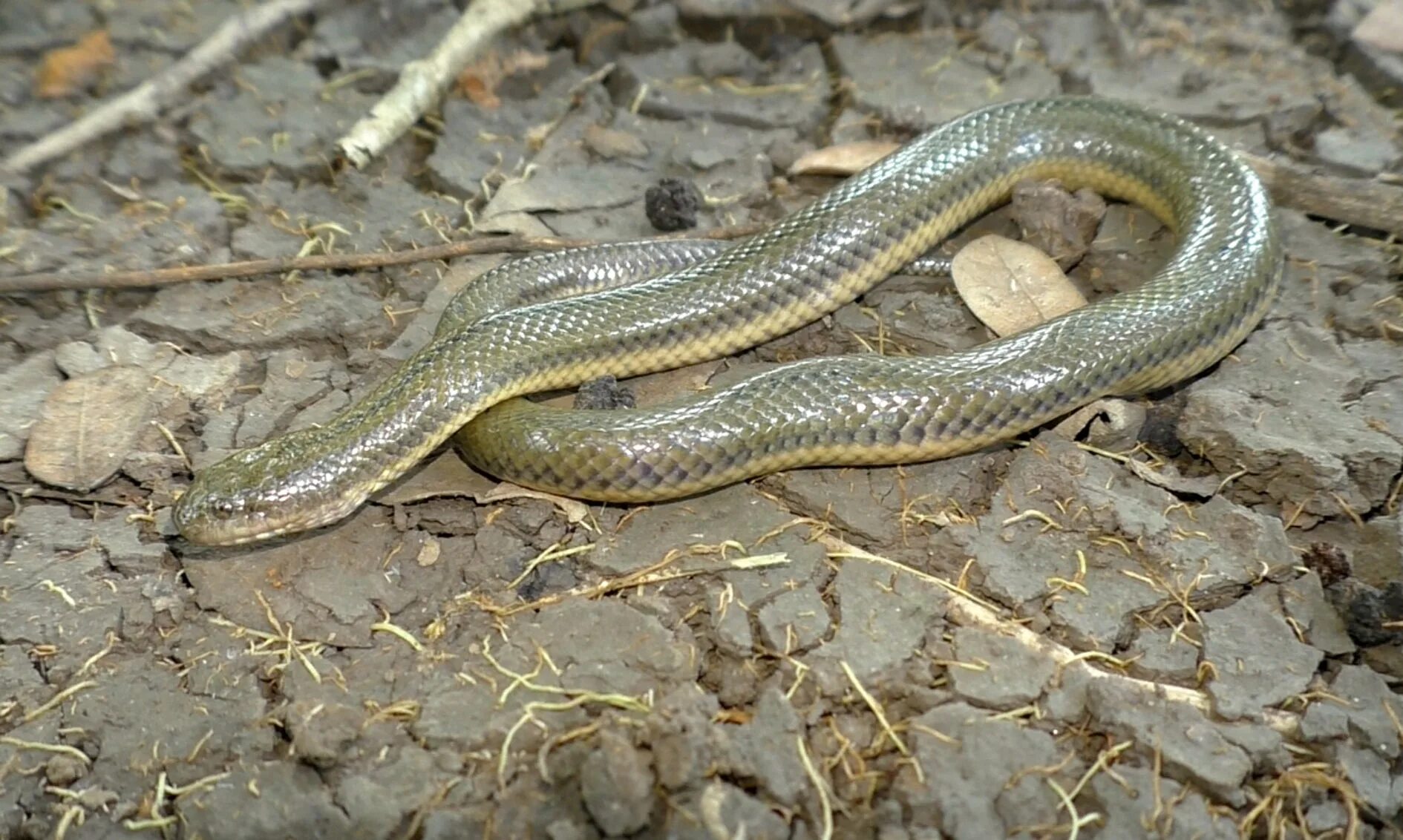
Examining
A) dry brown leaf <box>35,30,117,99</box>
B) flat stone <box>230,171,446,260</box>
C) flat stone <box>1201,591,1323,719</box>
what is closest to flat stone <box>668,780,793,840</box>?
flat stone <box>1201,591,1323,719</box>

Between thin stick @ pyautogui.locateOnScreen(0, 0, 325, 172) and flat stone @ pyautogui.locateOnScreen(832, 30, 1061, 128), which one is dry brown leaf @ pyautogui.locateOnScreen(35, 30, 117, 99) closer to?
thin stick @ pyautogui.locateOnScreen(0, 0, 325, 172)

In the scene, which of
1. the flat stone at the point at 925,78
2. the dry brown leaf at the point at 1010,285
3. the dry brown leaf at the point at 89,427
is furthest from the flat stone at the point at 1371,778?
the dry brown leaf at the point at 89,427

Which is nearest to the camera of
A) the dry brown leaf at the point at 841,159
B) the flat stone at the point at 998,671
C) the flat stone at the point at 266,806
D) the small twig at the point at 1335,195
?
the flat stone at the point at 266,806

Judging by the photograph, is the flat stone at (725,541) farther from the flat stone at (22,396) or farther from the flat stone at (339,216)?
the flat stone at (22,396)

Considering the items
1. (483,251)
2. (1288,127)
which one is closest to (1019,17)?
(1288,127)

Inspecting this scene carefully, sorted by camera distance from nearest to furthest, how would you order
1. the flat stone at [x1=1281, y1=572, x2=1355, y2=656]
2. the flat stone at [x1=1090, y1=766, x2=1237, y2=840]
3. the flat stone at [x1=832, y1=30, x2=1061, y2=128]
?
the flat stone at [x1=1090, y1=766, x2=1237, y2=840] < the flat stone at [x1=1281, y1=572, x2=1355, y2=656] < the flat stone at [x1=832, y1=30, x2=1061, y2=128]

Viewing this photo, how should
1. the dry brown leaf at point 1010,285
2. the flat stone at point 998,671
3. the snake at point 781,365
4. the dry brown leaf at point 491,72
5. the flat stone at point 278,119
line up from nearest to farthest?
the flat stone at point 998,671 → the snake at point 781,365 → the dry brown leaf at point 1010,285 → the flat stone at point 278,119 → the dry brown leaf at point 491,72

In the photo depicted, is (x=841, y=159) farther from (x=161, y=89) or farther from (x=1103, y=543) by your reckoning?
(x=161, y=89)
